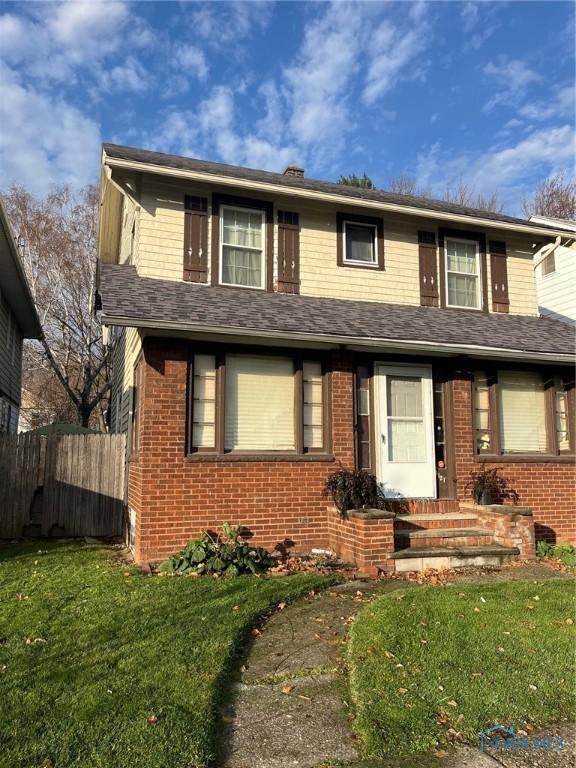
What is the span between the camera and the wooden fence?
32.1ft

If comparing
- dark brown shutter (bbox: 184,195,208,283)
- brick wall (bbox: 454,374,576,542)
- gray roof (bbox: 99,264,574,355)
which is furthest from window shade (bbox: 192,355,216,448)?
brick wall (bbox: 454,374,576,542)

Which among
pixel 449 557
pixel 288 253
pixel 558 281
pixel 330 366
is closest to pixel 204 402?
pixel 330 366

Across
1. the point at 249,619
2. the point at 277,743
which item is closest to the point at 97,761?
the point at 277,743

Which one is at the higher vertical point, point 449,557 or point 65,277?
point 65,277

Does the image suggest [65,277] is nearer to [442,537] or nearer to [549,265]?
[549,265]

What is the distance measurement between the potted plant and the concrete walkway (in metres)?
3.91

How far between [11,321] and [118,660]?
13737 mm

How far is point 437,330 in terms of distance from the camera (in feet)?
29.5

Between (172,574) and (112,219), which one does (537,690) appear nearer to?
(172,574)

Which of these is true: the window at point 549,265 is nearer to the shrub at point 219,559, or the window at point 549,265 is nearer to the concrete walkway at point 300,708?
the shrub at point 219,559

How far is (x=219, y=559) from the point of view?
22.2 ft

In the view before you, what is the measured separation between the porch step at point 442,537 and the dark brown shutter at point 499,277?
183 inches

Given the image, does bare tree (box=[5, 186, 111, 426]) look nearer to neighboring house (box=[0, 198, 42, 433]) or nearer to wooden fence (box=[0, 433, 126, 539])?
neighboring house (box=[0, 198, 42, 433])

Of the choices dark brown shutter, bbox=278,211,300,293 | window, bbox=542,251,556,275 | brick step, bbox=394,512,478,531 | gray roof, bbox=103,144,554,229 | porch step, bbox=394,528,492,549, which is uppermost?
window, bbox=542,251,556,275
